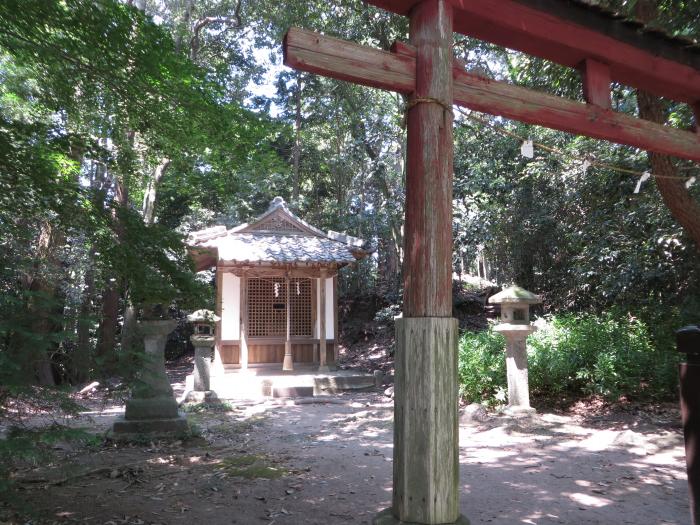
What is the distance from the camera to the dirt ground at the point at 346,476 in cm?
398

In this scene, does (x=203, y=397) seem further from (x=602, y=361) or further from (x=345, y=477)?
(x=602, y=361)

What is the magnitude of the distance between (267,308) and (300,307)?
0.95 metres

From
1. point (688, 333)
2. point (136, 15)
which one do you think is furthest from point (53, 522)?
point (688, 333)

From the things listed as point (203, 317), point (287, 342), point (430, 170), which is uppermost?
point (430, 170)

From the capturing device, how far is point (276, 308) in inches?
547

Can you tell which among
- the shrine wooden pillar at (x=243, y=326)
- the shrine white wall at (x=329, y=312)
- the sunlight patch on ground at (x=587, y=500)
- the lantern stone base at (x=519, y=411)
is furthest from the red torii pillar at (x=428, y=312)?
the shrine white wall at (x=329, y=312)

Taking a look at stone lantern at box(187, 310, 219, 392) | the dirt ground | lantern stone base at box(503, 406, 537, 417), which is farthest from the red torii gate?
stone lantern at box(187, 310, 219, 392)

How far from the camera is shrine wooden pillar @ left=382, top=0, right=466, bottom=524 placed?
8.82 feet

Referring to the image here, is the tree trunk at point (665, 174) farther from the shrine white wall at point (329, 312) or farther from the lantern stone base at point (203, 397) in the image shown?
the shrine white wall at point (329, 312)

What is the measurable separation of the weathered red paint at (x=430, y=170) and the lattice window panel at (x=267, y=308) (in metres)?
10.9

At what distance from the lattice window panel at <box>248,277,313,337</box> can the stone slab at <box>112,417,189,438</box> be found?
691 centimetres

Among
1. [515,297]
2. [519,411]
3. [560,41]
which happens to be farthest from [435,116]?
[519,411]

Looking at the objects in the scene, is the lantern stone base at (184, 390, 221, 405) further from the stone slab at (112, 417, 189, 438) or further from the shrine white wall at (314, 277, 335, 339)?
the shrine white wall at (314, 277, 335, 339)

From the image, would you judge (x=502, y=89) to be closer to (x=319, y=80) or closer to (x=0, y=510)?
(x=0, y=510)
